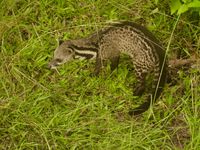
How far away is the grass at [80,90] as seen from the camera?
5164 mm

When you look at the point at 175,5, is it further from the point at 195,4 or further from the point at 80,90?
the point at 80,90

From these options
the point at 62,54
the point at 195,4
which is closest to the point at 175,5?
the point at 195,4

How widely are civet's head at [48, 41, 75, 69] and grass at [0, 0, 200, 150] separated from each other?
19 centimetres

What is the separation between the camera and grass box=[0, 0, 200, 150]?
16.9ft

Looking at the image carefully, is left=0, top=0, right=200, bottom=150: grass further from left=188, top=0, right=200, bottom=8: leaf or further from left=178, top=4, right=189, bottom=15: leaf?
left=188, top=0, right=200, bottom=8: leaf

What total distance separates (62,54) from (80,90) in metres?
0.39

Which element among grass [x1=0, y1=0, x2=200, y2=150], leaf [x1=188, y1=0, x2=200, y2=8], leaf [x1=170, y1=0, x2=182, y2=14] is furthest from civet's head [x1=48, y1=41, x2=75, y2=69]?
leaf [x1=188, y1=0, x2=200, y2=8]

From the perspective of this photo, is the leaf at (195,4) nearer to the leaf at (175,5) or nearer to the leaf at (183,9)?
the leaf at (183,9)

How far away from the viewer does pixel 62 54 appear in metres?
5.61

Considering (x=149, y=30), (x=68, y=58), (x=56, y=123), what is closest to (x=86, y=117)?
(x=56, y=123)

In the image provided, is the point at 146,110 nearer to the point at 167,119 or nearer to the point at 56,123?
the point at 167,119

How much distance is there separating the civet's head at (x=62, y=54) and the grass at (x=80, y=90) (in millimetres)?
190

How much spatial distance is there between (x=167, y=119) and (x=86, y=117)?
75cm

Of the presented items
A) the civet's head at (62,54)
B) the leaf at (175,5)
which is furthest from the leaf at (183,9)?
the civet's head at (62,54)
